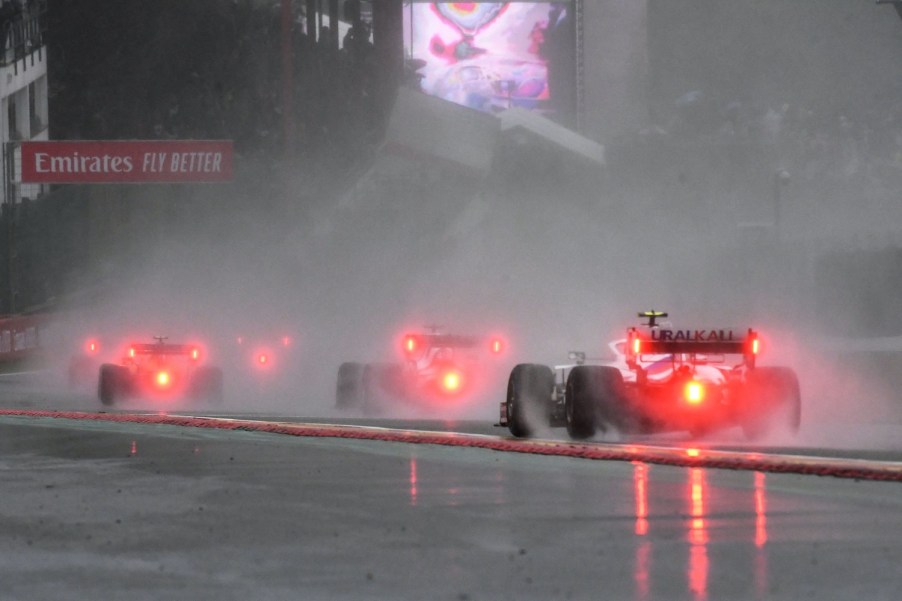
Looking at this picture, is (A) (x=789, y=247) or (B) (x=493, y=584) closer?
(B) (x=493, y=584)

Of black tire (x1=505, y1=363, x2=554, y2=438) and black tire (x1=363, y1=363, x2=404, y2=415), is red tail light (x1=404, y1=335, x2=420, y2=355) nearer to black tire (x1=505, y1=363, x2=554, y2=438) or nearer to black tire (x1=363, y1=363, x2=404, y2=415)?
black tire (x1=363, y1=363, x2=404, y2=415)

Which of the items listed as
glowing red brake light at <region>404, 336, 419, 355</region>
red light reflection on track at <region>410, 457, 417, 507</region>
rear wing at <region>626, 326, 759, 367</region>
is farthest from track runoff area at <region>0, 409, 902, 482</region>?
glowing red brake light at <region>404, 336, 419, 355</region>

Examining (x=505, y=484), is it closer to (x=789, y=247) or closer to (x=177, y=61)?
(x=789, y=247)

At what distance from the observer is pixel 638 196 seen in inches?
2702

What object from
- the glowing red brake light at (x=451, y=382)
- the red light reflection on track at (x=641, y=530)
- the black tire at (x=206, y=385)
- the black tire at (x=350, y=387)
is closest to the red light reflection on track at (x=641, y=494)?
the red light reflection on track at (x=641, y=530)

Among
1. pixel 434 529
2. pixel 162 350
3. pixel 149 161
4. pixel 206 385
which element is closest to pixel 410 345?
pixel 206 385

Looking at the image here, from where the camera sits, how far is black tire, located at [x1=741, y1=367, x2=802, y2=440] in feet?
50.4

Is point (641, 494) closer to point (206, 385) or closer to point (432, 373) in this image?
point (432, 373)

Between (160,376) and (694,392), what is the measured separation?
42.7ft

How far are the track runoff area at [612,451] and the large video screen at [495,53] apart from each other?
188 ft

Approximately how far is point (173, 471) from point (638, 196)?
57.9 meters

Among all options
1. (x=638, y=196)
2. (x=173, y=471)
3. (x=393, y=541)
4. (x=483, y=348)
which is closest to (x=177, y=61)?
(x=638, y=196)

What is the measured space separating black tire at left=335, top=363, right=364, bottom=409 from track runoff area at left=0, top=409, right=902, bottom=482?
5.76 metres

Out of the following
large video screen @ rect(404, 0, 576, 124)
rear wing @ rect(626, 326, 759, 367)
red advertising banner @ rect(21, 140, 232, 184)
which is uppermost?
large video screen @ rect(404, 0, 576, 124)
